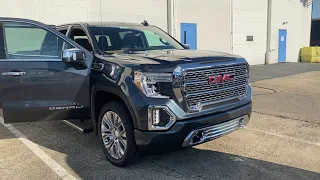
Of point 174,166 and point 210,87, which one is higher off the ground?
point 210,87

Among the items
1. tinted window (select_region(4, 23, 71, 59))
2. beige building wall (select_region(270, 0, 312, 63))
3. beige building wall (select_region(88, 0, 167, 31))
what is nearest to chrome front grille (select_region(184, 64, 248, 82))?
tinted window (select_region(4, 23, 71, 59))

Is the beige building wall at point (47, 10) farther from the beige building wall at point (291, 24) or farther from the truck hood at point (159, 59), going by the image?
the beige building wall at point (291, 24)

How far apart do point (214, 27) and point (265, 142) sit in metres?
12.7

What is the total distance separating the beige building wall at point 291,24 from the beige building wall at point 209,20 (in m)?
4.81

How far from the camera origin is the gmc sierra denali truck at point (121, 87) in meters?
3.69

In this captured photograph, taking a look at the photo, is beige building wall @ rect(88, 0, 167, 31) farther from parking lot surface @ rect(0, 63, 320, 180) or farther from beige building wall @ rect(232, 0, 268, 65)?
parking lot surface @ rect(0, 63, 320, 180)

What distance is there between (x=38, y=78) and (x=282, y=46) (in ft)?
66.2

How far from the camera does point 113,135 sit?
4.25 metres

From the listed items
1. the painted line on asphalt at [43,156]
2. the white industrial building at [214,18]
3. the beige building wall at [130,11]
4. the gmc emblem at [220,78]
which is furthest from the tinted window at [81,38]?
the beige building wall at [130,11]

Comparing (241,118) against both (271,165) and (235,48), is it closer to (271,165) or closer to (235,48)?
(271,165)

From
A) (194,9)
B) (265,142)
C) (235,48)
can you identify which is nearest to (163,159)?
(265,142)

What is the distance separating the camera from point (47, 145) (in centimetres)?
518

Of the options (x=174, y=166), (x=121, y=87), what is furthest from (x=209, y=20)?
(x=121, y=87)

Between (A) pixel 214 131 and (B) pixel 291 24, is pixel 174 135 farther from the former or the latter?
(B) pixel 291 24
